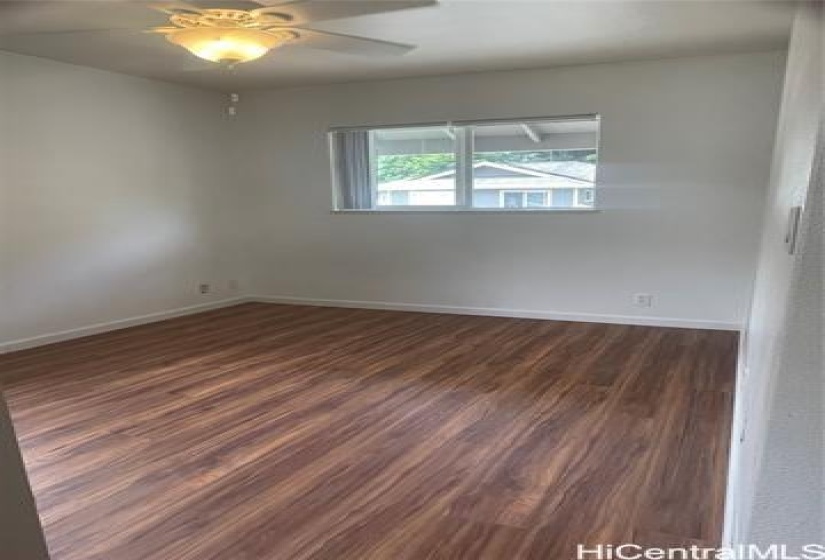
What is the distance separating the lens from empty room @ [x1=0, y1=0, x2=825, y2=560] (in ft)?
6.38

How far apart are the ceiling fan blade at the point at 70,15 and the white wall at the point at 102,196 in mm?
1114

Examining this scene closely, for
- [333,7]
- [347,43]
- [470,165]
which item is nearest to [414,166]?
[470,165]

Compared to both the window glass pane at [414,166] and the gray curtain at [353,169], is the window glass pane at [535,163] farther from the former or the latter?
the gray curtain at [353,169]

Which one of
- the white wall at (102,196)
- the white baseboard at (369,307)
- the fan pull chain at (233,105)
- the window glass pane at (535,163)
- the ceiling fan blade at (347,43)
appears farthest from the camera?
the fan pull chain at (233,105)

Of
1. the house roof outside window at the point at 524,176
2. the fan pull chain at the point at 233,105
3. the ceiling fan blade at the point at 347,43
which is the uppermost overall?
the ceiling fan blade at the point at 347,43

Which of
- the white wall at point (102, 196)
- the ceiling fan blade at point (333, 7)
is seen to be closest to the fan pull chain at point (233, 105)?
the white wall at point (102, 196)

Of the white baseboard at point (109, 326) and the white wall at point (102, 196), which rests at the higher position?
the white wall at point (102, 196)

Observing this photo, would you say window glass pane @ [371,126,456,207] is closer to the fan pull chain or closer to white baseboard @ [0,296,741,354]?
white baseboard @ [0,296,741,354]

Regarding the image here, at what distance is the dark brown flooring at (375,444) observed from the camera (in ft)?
6.56

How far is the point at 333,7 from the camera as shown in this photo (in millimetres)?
2447

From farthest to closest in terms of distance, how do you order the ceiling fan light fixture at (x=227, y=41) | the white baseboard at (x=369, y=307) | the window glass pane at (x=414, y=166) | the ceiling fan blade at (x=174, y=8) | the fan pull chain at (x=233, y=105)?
1. the fan pull chain at (x=233, y=105)
2. the window glass pane at (x=414, y=166)
3. the white baseboard at (x=369, y=307)
4. the ceiling fan light fixture at (x=227, y=41)
5. the ceiling fan blade at (x=174, y=8)

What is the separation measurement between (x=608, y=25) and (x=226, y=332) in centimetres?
377

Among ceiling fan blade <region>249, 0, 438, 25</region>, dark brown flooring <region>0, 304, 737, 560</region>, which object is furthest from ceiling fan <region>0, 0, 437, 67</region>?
dark brown flooring <region>0, 304, 737, 560</region>

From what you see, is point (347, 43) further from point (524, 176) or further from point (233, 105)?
point (233, 105)
